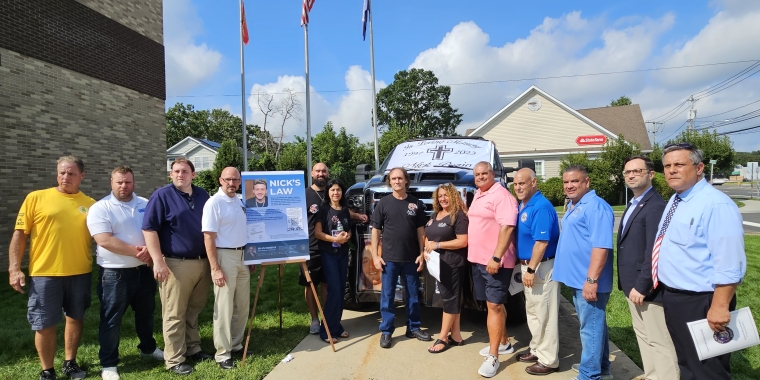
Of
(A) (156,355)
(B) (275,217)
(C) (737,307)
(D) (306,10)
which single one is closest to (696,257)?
(B) (275,217)

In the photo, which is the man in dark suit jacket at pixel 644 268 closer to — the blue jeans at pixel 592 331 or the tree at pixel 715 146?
the blue jeans at pixel 592 331

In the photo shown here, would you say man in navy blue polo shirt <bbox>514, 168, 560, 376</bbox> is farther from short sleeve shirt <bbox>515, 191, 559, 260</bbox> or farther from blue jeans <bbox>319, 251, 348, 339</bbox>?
blue jeans <bbox>319, 251, 348, 339</bbox>

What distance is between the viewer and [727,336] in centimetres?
240

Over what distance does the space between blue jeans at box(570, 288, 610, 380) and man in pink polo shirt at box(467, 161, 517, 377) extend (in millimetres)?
646

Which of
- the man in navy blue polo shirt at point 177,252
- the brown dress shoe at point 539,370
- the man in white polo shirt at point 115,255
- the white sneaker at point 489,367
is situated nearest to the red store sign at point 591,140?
the brown dress shoe at point 539,370

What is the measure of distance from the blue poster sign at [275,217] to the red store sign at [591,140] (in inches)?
1006

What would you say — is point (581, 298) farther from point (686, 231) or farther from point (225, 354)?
point (225, 354)

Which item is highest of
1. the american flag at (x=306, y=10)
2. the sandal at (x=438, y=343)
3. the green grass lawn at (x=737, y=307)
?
the american flag at (x=306, y=10)

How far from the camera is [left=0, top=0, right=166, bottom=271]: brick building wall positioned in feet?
26.2

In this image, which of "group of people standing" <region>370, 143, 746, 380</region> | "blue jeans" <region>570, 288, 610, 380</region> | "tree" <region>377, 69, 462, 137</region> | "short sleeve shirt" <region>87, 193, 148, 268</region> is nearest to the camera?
"group of people standing" <region>370, 143, 746, 380</region>

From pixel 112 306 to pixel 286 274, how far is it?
4.56 m

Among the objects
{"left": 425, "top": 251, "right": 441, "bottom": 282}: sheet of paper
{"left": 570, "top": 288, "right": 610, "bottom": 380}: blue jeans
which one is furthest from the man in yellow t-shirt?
{"left": 570, "top": 288, "right": 610, "bottom": 380}: blue jeans

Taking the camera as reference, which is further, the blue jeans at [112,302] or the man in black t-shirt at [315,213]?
the man in black t-shirt at [315,213]

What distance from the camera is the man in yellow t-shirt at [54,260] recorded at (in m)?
3.55
